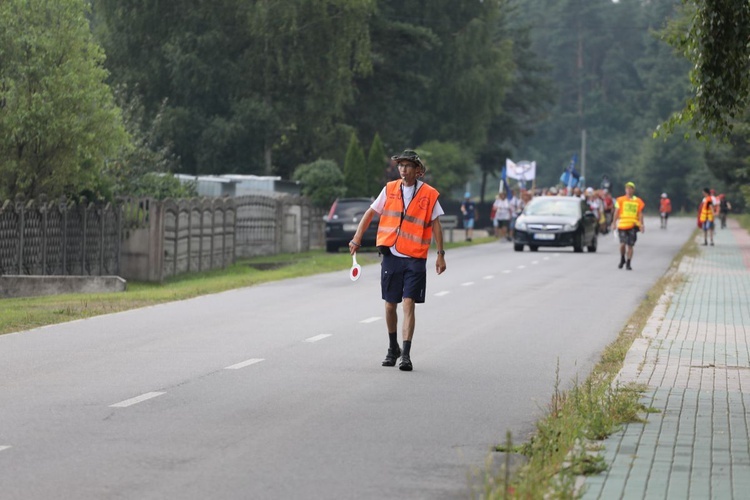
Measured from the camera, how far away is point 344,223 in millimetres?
42875

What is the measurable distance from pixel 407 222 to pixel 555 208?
3116cm

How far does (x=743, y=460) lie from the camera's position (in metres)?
8.23

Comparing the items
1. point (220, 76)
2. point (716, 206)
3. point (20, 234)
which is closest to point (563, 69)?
point (716, 206)

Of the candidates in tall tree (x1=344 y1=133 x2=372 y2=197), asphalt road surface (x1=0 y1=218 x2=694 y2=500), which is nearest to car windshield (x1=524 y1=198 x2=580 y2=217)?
tall tree (x1=344 y1=133 x2=372 y2=197)

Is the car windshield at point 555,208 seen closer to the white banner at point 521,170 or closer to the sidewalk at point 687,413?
the white banner at point 521,170

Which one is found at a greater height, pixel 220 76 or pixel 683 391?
pixel 220 76

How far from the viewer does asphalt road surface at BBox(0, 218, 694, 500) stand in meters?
7.97

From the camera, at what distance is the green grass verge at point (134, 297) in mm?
18188

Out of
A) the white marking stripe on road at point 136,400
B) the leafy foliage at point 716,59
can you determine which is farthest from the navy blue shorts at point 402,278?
the white marking stripe on road at point 136,400

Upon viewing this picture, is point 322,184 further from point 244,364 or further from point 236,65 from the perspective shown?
point 244,364

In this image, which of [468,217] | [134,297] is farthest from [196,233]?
[468,217]

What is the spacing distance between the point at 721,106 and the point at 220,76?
46.3 metres

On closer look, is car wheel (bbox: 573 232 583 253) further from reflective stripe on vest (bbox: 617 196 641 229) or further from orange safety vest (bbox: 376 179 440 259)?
orange safety vest (bbox: 376 179 440 259)

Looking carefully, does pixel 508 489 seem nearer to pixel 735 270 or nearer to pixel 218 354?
pixel 218 354
